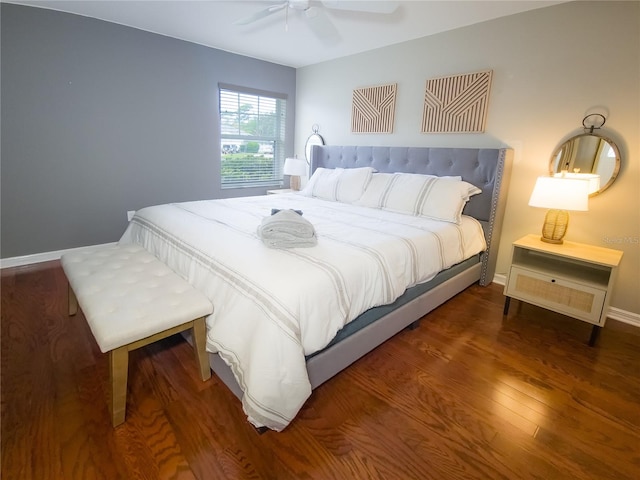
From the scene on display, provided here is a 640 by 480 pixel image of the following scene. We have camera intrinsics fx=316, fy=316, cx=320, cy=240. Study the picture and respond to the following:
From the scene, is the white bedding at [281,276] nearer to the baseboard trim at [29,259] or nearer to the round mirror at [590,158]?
the round mirror at [590,158]

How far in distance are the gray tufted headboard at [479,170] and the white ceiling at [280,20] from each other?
3.57ft

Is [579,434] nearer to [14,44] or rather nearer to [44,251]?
[44,251]

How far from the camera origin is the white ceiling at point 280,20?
2557mm

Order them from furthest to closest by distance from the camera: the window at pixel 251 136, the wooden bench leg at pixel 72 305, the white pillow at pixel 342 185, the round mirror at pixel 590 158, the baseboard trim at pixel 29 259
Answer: the window at pixel 251 136, the white pillow at pixel 342 185, the baseboard trim at pixel 29 259, the round mirror at pixel 590 158, the wooden bench leg at pixel 72 305

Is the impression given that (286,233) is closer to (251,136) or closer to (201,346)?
(201,346)

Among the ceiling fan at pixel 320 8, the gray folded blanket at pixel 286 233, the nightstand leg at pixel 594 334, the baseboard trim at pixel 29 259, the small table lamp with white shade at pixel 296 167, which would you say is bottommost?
the baseboard trim at pixel 29 259

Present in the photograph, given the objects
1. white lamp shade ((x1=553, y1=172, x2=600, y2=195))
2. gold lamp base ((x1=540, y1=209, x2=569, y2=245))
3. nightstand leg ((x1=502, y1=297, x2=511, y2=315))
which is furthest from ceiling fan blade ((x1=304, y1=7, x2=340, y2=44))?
nightstand leg ((x1=502, y1=297, x2=511, y2=315))

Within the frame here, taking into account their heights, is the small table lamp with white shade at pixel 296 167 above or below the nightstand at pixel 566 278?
above

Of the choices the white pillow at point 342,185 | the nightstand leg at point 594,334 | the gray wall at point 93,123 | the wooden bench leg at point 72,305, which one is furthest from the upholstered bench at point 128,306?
the nightstand leg at point 594,334

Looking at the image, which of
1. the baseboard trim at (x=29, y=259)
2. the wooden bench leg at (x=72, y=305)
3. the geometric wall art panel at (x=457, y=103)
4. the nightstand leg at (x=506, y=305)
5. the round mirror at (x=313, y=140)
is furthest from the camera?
the round mirror at (x=313, y=140)

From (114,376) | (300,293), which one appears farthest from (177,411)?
(300,293)

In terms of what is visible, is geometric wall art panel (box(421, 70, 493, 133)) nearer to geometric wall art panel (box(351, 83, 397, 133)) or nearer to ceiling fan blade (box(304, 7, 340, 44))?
geometric wall art panel (box(351, 83, 397, 133))

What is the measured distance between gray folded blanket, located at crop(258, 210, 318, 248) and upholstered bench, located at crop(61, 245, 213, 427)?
454 mm

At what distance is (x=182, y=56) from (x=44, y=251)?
2.53 metres
